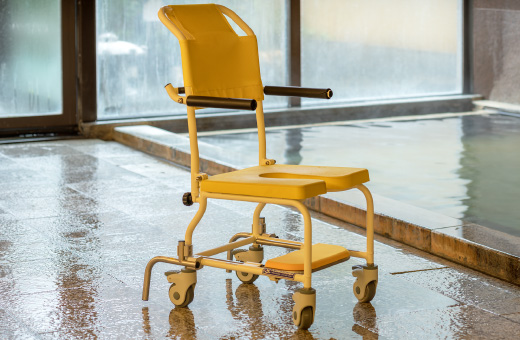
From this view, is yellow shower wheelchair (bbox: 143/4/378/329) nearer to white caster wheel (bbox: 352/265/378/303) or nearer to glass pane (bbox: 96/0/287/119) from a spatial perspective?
white caster wheel (bbox: 352/265/378/303)

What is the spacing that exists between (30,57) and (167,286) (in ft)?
16.0

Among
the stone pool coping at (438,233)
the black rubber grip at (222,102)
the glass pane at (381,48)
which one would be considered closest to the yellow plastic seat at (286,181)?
the black rubber grip at (222,102)

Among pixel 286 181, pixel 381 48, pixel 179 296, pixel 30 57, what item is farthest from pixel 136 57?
pixel 286 181

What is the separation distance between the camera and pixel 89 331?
2895 mm

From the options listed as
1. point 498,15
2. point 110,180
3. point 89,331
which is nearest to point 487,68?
point 498,15

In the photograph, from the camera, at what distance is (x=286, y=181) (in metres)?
2.87

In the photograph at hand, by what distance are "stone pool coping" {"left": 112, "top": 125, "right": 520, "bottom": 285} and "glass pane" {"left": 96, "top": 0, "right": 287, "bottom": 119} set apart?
3.80m

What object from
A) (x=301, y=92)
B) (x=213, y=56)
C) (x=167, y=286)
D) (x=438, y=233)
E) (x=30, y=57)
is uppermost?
(x=30, y=57)

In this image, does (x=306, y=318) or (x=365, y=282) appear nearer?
(x=306, y=318)

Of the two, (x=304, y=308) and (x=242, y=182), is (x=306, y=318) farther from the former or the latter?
(x=242, y=182)

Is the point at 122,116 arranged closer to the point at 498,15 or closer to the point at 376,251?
the point at 498,15

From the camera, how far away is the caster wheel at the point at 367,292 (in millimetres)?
3156

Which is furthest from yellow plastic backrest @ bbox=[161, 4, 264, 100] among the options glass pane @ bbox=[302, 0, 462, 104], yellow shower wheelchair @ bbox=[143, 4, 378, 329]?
glass pane @ bbox=[302, 0, 462, 104]

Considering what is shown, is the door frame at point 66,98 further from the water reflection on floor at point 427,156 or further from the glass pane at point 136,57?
the water reflection on floor at point 427,156
